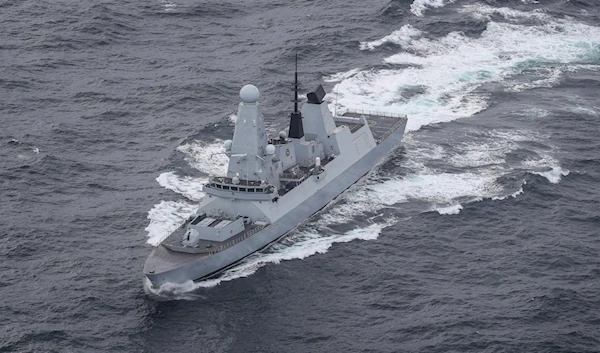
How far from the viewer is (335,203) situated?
270 ft

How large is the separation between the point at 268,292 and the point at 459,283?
13.3 m

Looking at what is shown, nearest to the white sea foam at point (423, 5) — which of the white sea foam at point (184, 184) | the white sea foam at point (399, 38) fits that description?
the white sea foam at point (399, 38)

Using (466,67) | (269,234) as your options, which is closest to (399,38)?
(466,67)

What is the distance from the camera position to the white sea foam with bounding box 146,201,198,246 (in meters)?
75.2

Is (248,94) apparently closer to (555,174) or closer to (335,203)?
(335,203)

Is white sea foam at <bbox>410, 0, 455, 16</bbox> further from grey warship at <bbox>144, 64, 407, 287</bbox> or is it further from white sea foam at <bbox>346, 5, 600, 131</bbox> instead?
grey warship at <bbox>144, 64, 407, 287</bbox>

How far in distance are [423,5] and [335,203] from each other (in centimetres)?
4667

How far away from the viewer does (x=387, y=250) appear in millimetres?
73375

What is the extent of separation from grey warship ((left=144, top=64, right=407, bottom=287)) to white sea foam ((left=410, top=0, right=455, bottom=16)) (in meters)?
35.0

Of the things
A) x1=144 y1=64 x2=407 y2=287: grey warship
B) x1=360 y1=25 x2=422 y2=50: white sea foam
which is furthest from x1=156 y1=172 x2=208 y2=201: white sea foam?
x1=360 y1=25 x2=422 y2=50: white sea foam

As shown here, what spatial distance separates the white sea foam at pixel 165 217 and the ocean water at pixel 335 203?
227 mm

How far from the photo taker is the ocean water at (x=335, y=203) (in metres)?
64.1

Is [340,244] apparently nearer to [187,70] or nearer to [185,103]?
[185,103]

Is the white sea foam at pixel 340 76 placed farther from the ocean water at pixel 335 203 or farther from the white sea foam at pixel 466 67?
the white sea foam at pixel 466 67
